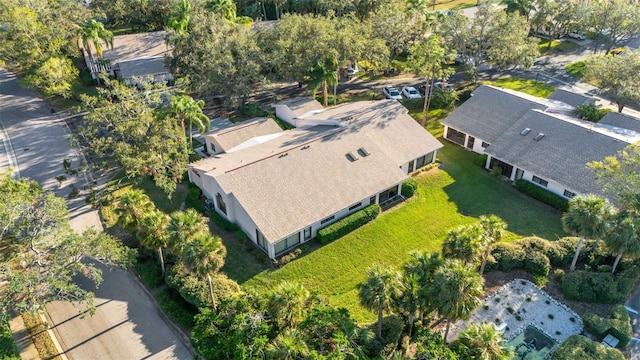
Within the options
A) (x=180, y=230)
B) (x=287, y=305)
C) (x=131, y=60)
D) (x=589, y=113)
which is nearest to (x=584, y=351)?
(x=287, y=305)

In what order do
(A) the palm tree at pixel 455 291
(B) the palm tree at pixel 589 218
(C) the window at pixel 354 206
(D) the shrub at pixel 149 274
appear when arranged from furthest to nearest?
(C) the window at pixel 354 206, (D) the shrub at pixel 149 274, (B) the palm tree at pixel 589 218, (A) the palm tree at pixel 455 291

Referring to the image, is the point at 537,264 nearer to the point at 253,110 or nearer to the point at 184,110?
the point at 184,110

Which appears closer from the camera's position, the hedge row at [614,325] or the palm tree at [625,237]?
the hedge row at [614,325]

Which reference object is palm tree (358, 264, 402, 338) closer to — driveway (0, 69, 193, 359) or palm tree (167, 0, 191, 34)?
driveway (0, 69, 193, 359)

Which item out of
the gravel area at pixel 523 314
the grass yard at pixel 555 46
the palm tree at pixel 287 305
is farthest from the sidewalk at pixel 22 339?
the grass yard at pixel 555 46

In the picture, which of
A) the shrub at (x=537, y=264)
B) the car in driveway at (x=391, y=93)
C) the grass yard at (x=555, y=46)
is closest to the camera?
the shrub at (x=537, y=264)

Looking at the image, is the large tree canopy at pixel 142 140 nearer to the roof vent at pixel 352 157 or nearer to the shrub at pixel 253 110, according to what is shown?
the shrub at pixel 253 110

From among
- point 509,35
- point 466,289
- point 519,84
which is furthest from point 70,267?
point 519,84

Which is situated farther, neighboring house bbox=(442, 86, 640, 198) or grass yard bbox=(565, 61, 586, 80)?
grass yard bbox=(565, 61, 586, 80)

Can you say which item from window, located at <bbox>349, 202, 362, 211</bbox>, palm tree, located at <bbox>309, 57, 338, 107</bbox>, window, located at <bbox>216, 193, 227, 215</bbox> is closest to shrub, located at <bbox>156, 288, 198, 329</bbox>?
window, located at <bbox>216, 193, 227, 215</bbox>
